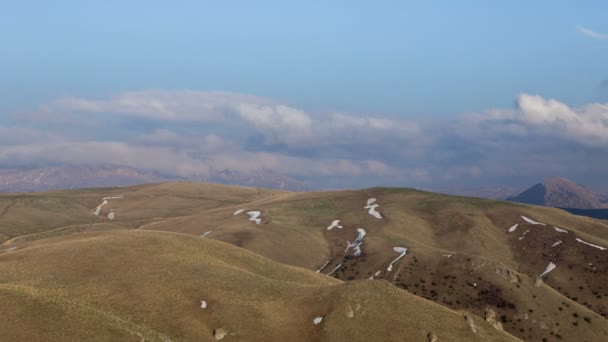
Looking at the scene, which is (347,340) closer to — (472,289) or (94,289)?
(94,289)

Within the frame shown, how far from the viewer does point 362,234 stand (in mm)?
183875

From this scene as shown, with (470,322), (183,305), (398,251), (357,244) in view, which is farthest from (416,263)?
(183,305)

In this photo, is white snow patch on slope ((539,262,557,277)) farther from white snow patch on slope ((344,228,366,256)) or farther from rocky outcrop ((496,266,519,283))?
white snow patch on slope ((344,228,366,256))

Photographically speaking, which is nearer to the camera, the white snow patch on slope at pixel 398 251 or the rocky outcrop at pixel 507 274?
the rocky outcrop at pixel 507 274

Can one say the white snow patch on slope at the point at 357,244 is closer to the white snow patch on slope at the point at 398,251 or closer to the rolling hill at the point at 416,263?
the rolling hill at the point at 416,263

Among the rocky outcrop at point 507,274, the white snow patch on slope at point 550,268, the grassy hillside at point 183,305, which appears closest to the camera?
the grassy hillside at point 183,305

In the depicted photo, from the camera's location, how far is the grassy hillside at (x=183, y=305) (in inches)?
2490

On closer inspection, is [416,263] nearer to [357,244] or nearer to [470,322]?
[357,244]

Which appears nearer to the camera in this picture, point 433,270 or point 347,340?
point 347,340

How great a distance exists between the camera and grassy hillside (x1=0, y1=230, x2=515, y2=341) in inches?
2490

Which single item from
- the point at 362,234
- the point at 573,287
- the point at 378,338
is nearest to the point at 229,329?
the point at 378,338

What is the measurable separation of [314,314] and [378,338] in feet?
31.1

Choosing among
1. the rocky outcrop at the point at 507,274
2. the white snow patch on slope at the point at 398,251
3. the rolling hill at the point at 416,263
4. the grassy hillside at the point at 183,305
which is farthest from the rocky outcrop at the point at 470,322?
the white snow patch on slope at the point at 398,251

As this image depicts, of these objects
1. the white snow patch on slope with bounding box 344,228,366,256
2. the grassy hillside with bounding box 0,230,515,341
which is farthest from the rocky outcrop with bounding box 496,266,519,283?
the grassy hillside with bounding box 0,230,515,341
